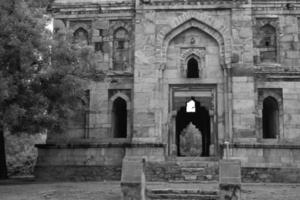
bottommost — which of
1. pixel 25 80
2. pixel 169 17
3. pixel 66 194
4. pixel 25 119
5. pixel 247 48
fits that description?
pixel 66 194

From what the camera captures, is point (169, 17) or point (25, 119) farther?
point (169, 17)

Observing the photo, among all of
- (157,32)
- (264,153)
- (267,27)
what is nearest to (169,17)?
(157,32)

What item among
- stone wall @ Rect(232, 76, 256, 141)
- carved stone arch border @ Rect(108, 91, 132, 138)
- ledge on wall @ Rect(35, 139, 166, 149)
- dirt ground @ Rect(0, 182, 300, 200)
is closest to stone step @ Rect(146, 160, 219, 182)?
ledge on wall @ Rect(35, 139, 166, 149)

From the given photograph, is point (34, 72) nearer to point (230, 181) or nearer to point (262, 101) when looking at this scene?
point (230, 181)

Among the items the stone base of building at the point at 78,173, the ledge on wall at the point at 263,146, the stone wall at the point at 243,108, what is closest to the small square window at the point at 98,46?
the stone base of building at the point at 78,173

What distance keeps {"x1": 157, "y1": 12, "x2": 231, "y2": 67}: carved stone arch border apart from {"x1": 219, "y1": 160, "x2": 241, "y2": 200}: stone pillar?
8.96 m

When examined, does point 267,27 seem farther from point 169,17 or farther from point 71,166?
point 71,166

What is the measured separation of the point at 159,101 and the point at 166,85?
0.84m

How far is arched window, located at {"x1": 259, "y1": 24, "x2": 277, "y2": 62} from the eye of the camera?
20.2 meters

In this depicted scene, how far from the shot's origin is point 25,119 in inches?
622

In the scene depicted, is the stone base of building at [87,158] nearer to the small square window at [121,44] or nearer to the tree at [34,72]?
the tree at [34,72]

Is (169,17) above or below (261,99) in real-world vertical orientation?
above

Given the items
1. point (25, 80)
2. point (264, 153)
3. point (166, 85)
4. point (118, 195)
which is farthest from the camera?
point (166, 85)

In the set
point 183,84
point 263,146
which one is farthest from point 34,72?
point 263,146
